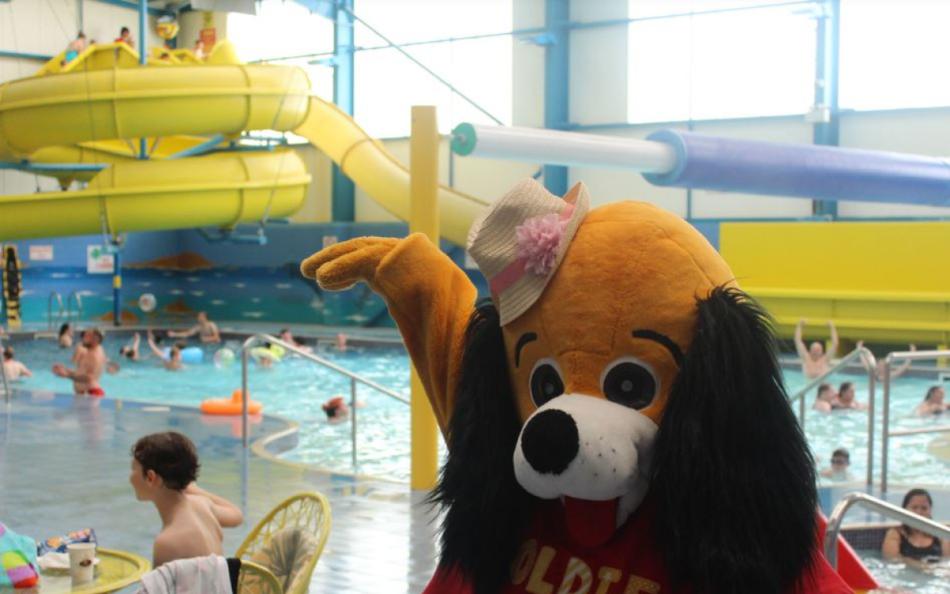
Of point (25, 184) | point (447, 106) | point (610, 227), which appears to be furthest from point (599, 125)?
point (610, 227)

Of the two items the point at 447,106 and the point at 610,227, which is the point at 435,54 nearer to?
the point at 447,106

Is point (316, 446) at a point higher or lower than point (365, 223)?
lower

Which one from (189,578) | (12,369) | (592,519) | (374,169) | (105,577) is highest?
(374,169)

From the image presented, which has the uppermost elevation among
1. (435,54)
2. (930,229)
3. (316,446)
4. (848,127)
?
(435,54)

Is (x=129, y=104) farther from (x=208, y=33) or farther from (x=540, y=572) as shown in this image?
(x=540, y=572)

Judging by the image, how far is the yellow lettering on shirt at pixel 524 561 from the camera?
7.54 ft

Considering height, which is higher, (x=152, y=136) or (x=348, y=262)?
(x=152, y=136)

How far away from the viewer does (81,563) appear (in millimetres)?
3873

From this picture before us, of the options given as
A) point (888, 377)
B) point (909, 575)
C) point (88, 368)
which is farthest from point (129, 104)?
point (909, 575)

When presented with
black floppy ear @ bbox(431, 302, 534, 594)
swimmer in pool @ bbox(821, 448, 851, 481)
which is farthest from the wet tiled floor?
swimmer in pool @ bbox(821, 448, 851, 481)

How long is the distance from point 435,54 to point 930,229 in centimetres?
983

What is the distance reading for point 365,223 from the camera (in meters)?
22.2

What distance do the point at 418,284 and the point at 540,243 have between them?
454mm

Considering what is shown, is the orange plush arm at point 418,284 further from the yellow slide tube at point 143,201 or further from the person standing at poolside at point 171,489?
the yellow slide tube at point 143,201
